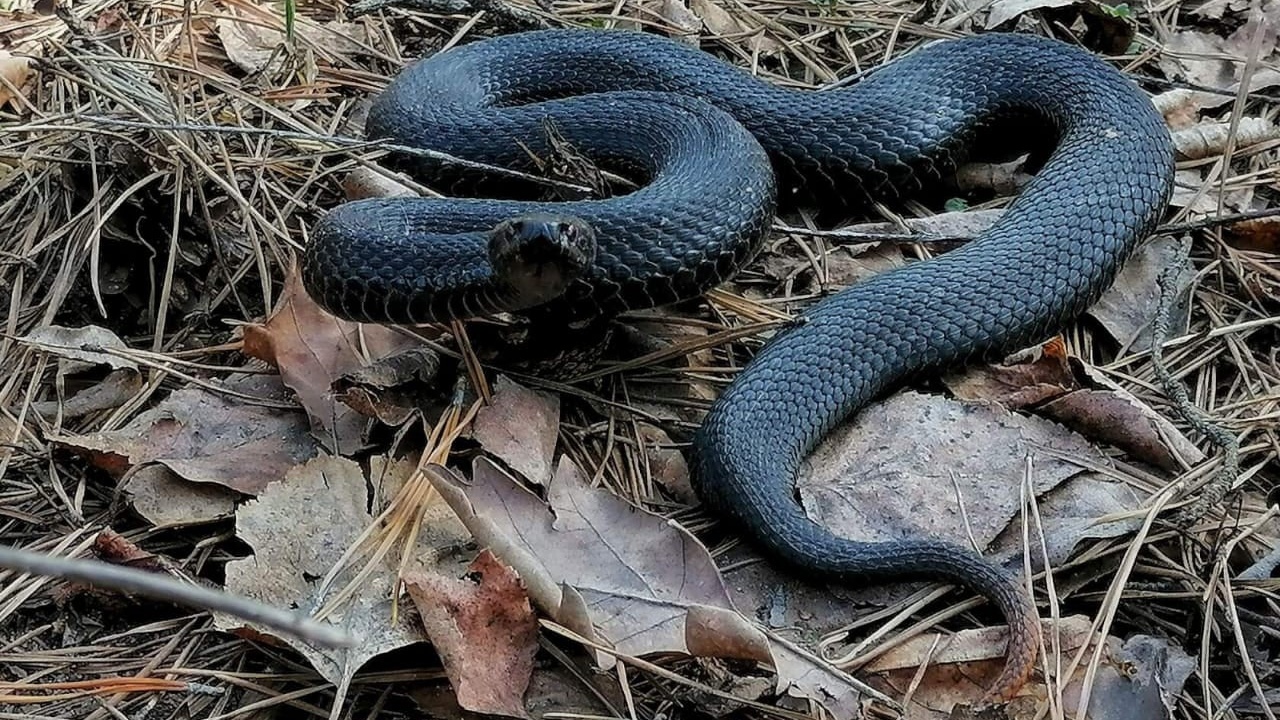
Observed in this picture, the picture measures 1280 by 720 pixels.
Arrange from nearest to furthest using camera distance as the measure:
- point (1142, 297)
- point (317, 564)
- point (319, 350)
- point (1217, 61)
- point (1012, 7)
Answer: point (317, 564)
point (319, 350)
point (1142, 297)
point (1217, 61)
point (1012, 7)

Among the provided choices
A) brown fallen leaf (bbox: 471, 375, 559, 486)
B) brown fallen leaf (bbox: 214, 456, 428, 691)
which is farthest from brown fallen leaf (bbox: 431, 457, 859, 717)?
brown fallen leaf (bbox: 214, 456, 428, 691)

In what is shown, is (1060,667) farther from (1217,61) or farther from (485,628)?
(1217,61)

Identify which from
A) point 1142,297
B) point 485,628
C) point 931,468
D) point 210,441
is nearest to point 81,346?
point 210,441

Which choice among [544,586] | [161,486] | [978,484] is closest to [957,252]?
[978,484]

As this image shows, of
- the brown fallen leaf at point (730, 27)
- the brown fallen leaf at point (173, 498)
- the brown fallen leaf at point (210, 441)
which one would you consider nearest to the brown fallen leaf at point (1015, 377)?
the brown fallen leaf at point (210, 441)

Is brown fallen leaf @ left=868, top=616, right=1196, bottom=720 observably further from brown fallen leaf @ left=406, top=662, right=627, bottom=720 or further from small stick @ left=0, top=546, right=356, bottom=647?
small stick @ left=0, top=546, right=356, bottom=647

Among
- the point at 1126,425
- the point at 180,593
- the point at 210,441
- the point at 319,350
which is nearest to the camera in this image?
the point at 180,593

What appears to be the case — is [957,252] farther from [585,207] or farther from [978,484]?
[585,207]

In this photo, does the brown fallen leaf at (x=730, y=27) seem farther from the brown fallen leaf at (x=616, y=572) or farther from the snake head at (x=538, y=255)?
the brown fallen leaf at (x=616, y=572)

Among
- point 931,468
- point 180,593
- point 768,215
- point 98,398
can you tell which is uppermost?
point 180,593
